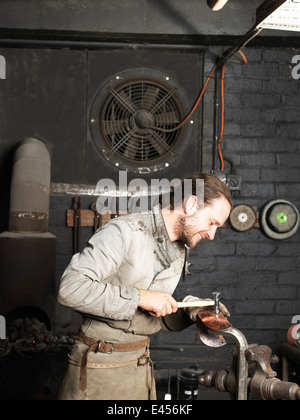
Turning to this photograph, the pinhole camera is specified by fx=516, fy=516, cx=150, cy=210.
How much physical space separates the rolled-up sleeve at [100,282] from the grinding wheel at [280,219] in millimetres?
2340

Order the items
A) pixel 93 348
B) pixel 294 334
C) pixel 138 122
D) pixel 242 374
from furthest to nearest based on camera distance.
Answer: pixel 138 122
pixel 294 334
pixel 93 348
pixel 242 374

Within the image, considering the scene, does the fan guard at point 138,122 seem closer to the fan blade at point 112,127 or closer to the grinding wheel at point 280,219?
the fan blade at point 112,127

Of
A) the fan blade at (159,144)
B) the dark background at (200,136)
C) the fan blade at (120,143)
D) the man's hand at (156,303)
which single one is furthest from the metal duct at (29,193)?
the man's hand at (156,303)

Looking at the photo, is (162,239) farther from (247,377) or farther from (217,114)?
(217,114)

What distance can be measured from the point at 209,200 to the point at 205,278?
2.12 metres

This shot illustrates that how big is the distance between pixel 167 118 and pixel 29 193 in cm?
141

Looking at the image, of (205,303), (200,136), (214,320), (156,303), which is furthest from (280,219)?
(156,303)

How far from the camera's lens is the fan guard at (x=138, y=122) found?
446 centimetres

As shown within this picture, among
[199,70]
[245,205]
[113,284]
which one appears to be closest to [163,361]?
[245,205]

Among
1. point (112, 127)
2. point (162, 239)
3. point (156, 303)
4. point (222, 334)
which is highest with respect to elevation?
point (112, 127)

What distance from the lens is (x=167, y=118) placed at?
4.50 m

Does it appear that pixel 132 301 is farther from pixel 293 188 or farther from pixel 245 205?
pixel 293 188

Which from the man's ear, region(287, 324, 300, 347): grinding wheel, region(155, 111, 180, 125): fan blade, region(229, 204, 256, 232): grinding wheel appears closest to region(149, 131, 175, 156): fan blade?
region(155, 111, 180, 125): fan blade

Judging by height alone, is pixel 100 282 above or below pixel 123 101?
below
